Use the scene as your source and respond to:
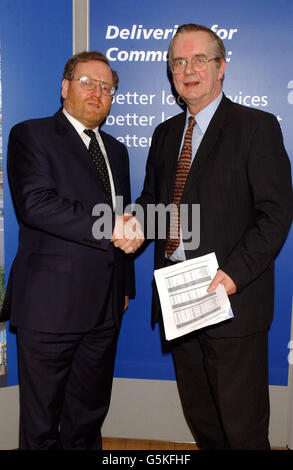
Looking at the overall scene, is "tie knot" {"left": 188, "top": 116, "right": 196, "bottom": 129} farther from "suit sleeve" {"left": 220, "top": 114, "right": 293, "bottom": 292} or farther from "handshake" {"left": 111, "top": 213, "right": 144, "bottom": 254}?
"handshake" {"left": 111, "top": 213, "right": 144, "bottom": 254}

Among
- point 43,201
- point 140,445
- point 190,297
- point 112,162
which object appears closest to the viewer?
point 190,297

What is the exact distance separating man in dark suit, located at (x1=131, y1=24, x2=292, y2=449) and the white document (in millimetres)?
45

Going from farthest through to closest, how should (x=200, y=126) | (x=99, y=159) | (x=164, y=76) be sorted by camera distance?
(x=164, y=76)
(x=99, y=159)
(x=200, y=126)

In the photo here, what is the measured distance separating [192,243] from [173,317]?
356mm

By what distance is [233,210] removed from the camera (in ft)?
6.08

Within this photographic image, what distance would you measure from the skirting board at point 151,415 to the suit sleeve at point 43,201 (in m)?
1.19

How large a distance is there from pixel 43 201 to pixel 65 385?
910 mm

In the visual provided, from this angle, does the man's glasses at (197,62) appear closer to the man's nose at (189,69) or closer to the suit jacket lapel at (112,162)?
the man's nose at (189,69)

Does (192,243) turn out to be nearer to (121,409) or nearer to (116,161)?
(116,161)

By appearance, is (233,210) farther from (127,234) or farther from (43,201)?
(43,201)

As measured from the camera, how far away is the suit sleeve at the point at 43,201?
72.9 inches

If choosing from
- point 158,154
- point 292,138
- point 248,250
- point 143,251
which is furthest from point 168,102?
point 248,250

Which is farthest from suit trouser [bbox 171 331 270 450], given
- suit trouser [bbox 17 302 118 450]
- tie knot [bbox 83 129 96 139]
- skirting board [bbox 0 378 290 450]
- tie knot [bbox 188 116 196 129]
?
tie knot [bbox 83 129 96 139]

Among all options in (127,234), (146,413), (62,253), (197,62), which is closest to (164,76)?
(197,62)
